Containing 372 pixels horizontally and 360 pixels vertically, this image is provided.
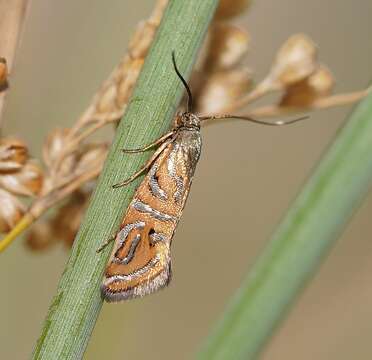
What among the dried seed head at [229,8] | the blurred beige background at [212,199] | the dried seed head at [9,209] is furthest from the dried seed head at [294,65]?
the blurred beige background at [212,199]

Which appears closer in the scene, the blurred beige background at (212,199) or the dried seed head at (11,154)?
the dried seed head at (11,154)

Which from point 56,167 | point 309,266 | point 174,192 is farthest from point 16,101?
point 309,266

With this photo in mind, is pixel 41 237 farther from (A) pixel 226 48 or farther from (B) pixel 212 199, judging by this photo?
(B) pixel 212 199

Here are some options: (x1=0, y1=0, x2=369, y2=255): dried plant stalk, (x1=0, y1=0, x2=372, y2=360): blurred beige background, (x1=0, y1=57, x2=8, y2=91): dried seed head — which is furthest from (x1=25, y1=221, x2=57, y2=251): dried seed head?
(x1=0, y1=0, x2=372, y2=360): blurred beige background

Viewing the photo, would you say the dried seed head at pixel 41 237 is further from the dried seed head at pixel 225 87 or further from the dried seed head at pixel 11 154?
the dried seed head at pixel 225 87

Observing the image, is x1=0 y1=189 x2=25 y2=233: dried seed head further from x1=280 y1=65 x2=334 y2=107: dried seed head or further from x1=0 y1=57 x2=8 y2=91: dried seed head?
x1=280 y1=65 x2=334 y2=107: dried seed head

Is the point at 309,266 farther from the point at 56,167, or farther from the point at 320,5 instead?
the point at 320,5

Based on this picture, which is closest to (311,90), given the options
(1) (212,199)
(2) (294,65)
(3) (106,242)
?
(2) (294,65)
